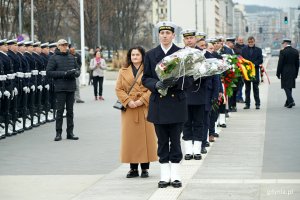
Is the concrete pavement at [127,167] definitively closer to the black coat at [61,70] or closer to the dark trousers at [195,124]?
the dark trousers at [195,124]

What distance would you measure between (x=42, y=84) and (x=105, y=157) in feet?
25.5

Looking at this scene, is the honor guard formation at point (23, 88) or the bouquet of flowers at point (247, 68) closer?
the honor guard formation at point (23, 88)

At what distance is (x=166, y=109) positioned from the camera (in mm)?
11789

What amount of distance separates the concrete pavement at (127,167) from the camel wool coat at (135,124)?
38cm

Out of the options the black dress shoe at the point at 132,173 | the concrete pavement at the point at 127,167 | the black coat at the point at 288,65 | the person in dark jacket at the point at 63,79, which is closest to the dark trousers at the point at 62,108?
the person in dark jacket at the point at 63,79

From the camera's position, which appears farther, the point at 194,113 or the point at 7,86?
the point at 7,86

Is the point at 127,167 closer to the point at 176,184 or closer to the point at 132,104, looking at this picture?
the point at 132,104

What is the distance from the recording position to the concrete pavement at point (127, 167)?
451 inches

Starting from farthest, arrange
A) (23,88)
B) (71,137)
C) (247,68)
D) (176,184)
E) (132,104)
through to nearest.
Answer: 1. (247,68)
2. (23,88)
3. (71,137)
4. (132,104)
5. (176,184)

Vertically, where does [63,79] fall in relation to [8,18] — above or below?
below

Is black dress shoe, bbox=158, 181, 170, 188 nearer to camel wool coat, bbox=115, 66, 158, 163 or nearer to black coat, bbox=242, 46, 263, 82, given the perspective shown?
camel wool coat, bbox=115, 66, 158, 163

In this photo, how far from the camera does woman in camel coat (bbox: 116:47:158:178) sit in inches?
510

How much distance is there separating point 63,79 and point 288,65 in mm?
10665

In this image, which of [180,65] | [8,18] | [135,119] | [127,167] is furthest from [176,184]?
[8,18]
